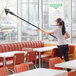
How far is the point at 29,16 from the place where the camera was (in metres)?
10.6

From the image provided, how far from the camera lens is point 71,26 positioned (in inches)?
398

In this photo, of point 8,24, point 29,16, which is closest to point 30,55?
point 8,24

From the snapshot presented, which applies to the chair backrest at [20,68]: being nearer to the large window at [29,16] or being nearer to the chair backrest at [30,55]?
the chair backrest at [30,55]

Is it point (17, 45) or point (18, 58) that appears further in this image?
point (17, 45)

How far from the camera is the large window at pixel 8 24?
32.6ft

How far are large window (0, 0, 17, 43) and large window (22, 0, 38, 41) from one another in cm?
43

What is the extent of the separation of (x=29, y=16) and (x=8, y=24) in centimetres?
108

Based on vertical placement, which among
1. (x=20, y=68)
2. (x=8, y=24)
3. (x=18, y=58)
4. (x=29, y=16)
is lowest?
(x=18, y=58)

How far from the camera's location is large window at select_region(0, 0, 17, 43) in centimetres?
995

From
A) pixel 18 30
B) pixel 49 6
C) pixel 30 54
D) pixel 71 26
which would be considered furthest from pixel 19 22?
pixel 30 54

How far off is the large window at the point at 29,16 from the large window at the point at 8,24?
428 mm

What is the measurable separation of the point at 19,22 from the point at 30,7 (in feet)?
2.78

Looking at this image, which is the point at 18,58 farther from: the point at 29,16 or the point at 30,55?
the point at 29,16

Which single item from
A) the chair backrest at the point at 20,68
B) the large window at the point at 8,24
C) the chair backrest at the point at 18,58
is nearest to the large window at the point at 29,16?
the large window at the point at 8,24
